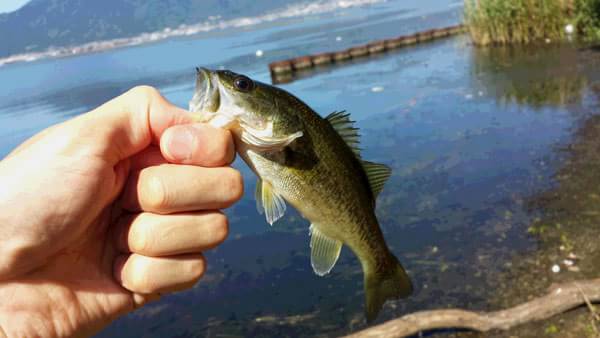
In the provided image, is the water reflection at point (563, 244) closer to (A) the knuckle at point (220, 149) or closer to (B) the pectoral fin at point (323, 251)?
(B) the pectoral fin at point (323, 251)

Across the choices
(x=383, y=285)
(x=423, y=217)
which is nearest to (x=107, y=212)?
(x=383, y=285)

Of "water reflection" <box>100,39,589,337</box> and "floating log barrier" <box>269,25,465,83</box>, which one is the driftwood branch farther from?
"floating log barrier" <box>269,25,465,83</box>

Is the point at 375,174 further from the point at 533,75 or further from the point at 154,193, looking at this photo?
the point at 533,75

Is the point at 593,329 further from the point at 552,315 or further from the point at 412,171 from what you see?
the point at 412,171

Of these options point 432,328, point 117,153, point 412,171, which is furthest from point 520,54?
point 117,153

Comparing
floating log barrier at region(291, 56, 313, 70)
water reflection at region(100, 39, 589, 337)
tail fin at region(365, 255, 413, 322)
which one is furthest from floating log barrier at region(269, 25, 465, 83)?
tail fin at region(365, 255, 413, 322)

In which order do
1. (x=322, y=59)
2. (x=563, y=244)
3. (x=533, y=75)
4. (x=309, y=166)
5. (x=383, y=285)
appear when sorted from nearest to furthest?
(x=309, y=166)
(x=383, y=285)
(x=563, y=244)
(x=533, y=75)
(x=322, y=59)

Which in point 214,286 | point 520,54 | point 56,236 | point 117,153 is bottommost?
point 214,286
